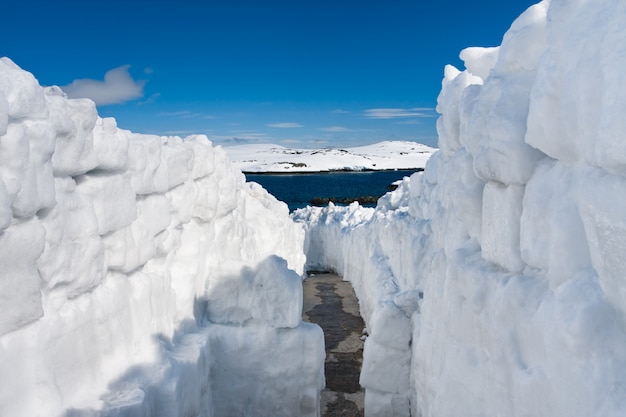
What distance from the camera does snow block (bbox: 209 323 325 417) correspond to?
6879 millimetres

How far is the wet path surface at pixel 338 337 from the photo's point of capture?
930 cm

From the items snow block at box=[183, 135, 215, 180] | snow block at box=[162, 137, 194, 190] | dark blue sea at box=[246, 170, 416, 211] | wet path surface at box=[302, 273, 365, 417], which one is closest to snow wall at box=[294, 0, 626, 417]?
snow block at box=[162, 137, 194, 190]

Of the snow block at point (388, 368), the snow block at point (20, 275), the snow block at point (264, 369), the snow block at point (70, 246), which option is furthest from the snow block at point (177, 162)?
the snow block at point (388, 368)

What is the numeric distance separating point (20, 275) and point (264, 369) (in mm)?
3972

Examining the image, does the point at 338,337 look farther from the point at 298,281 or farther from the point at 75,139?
the point at 75,139

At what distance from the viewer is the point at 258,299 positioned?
6957mm

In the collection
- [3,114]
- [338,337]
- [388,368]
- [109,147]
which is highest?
[3,114]

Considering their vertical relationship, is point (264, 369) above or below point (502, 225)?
below

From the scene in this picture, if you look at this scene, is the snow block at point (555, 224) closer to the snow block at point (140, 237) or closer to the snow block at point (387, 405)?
the snow block at point (140, 237)

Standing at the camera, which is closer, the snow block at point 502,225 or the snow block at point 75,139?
the snow block at point 502,225

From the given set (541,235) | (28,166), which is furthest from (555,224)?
(28,166)

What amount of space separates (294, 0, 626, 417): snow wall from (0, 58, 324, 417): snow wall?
2310mm

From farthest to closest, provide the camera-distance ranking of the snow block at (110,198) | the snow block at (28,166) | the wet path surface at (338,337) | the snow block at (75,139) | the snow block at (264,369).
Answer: the wet path surface at (338,337)
the snow block at (264,369)
the snow block at (110,198)
the snow block at (75,139)
the snow block at (28,166)

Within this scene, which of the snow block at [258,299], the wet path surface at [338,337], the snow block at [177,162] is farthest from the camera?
the wet path surface at [338,337]
